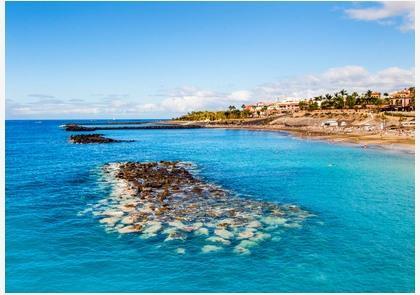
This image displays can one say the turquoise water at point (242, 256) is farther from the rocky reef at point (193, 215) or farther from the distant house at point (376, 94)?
the distant house at point (376, 94)

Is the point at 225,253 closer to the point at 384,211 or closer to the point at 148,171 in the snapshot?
the point at 384,211

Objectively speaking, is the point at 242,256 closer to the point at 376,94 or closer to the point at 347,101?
the point at 347,101

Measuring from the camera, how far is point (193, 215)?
23234mm

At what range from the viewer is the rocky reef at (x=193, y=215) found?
1938 centimetres

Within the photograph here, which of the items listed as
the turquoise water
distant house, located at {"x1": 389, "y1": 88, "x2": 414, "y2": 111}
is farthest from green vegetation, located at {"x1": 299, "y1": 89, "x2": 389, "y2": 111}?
the turquoise water

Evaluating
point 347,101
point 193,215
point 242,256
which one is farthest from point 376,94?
point 242,256

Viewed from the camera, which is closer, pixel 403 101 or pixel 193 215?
pixel 193 215

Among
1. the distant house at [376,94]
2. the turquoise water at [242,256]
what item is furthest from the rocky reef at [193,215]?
the distant house at [376,94]

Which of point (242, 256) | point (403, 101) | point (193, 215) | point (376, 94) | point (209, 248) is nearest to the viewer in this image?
point (242, 256)

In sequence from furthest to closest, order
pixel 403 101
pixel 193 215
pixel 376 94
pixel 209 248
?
pixel 376 94, pixel 403 101, pixel 193 215, pixel 209 248

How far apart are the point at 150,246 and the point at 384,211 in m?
14.6

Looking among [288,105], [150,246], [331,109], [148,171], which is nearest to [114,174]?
[148,171]

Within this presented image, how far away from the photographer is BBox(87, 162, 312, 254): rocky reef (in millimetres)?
19375

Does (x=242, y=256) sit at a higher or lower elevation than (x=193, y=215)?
lower
